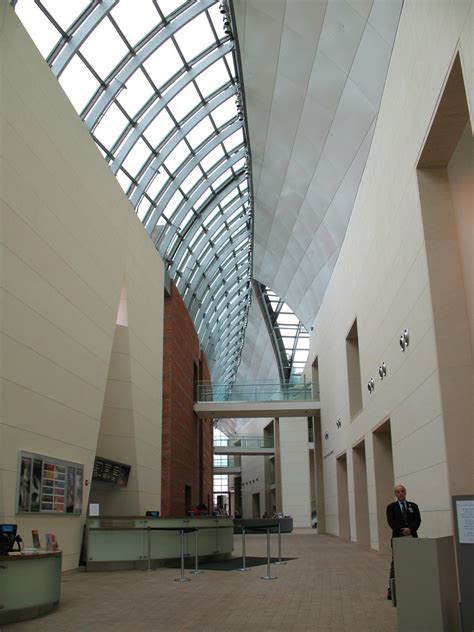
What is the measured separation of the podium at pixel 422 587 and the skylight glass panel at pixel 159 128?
48.7ft

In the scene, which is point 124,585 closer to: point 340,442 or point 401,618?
point 401,618

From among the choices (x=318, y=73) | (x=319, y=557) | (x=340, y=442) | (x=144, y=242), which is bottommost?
(x=319, y=557)

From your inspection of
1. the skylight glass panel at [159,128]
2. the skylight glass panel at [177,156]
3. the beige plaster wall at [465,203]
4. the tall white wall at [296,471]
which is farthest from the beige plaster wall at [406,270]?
the tall white wall at [296,471]

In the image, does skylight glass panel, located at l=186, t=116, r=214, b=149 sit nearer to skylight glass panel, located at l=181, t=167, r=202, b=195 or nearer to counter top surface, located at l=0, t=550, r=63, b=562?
skylight glass panel, located at l=181, t=167, r=202, b=195

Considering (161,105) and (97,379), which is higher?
(161,105)

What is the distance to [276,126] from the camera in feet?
70.4

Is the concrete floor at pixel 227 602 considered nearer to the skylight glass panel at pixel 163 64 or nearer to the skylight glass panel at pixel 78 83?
the skylight glass panel at pixel 78 83

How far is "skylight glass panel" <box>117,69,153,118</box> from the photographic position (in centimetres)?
1588

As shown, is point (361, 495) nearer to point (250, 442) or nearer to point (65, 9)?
point (65, 9)

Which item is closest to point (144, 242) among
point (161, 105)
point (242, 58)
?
point (161, 105)

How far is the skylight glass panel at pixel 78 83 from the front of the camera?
13539 mm

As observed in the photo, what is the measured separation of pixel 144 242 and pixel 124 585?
1066 cm

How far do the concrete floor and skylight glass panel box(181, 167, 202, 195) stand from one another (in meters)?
14.3

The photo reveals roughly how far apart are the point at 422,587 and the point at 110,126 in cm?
1373
